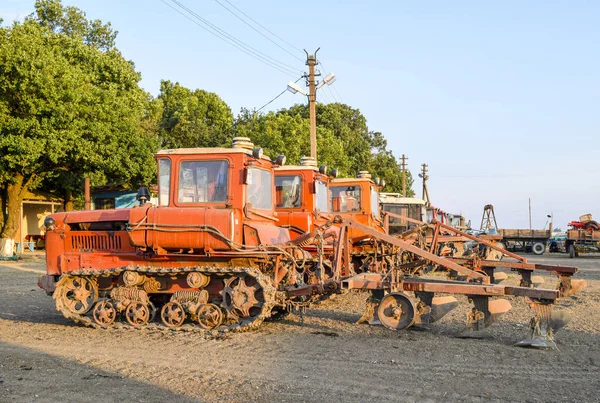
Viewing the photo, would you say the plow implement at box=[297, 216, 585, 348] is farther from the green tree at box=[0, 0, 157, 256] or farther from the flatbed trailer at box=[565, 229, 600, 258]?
the flatbed trailer at box=[565, 229, 600, 258]

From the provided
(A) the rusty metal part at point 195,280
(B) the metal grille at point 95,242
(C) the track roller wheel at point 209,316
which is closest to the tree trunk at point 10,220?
(B) the metal grille at point 95,242

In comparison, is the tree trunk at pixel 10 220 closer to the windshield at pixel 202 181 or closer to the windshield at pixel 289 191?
the windshield at pixel 289 191

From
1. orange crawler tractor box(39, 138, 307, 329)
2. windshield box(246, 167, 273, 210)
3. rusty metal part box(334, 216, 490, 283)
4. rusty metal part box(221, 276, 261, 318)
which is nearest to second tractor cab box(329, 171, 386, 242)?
windshield box(246, 167, 273, 210)

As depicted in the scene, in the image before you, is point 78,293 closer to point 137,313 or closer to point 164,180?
point 137,313

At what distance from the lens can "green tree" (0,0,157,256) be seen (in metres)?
23.5

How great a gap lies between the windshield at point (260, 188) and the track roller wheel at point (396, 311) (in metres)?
2.55

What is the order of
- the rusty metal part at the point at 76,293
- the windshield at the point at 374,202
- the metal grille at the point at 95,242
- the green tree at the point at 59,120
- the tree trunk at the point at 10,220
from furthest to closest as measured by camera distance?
the tree trunk at the point at 10,220, the green tree at the point at 59,120, the windshield at the point at 374,202, the metal grille at the point at 95,242, the rusty metal part at the point at 76,293

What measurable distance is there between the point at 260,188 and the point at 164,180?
1.55 meters

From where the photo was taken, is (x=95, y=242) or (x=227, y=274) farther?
(x=95, y=242)

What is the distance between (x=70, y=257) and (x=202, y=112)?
122ft

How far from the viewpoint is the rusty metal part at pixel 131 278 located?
962cm

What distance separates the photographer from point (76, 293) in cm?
995

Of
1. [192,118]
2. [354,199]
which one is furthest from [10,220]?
[192,118]

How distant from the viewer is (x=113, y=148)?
86.7 feet
